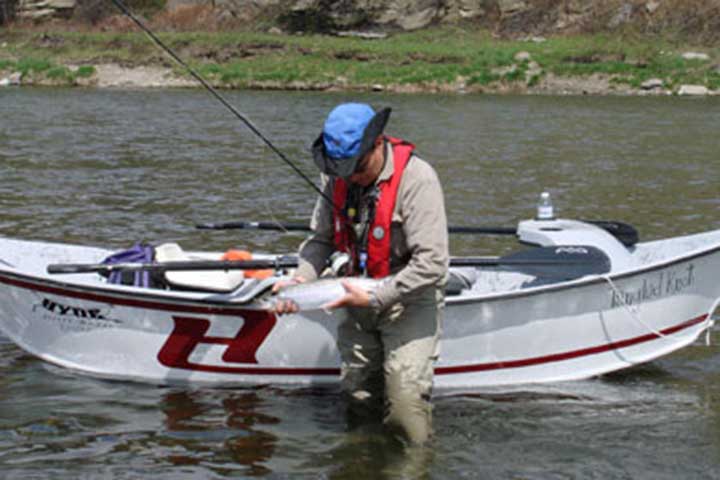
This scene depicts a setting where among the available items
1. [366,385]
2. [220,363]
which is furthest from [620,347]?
[220,363]

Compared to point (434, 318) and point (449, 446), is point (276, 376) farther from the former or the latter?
point (434, 318)

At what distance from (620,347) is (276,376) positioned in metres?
2.20

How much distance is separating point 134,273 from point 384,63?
27.5 m

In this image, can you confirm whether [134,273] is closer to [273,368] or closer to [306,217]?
[273,368]

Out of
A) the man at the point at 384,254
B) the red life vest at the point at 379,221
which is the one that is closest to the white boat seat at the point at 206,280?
the man at the point at 384,254

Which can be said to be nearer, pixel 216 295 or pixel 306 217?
pixel 216 295

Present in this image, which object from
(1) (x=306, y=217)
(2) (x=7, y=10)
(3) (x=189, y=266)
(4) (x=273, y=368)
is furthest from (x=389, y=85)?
(3) (x=189, y=266)

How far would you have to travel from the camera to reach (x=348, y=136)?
204 inches

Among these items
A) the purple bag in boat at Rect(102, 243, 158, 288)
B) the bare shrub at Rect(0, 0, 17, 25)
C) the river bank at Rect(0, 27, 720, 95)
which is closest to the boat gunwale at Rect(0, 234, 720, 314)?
the purple bag in boat at Rect(102, 243, 158, 288)

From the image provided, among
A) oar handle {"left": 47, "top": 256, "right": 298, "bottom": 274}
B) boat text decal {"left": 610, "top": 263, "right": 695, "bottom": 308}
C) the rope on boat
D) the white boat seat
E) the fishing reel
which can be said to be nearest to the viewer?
the fishing reel

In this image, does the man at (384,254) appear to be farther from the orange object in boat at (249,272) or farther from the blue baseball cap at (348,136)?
the orange object in boat at (249,272)

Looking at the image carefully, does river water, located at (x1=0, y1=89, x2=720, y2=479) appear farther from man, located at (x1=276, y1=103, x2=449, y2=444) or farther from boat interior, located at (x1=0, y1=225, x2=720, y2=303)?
boat interior, located at (x1=0, y1=225, x2=720, y2=303)

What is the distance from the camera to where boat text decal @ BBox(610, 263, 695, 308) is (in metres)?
6.91

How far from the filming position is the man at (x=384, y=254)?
5238 mm
